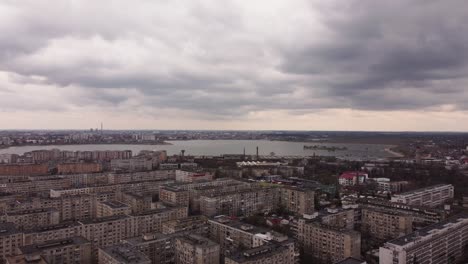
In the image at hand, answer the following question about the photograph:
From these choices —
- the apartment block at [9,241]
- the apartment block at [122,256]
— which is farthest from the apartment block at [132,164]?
the apartment block at [122,256]

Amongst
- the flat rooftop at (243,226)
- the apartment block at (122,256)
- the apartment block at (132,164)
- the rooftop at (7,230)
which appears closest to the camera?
the apartment block at (122,256)

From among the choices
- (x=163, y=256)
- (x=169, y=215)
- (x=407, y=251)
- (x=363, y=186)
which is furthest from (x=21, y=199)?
(x=363, y=186)

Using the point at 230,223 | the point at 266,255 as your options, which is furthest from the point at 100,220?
the point at 266,255

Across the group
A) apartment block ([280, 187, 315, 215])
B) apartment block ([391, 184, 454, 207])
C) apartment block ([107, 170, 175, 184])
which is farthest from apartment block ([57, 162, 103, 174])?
apartment block ([391, 184, 454, 207])

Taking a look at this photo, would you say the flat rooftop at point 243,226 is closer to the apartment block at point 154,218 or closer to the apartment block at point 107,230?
the apartment block at point 154,218

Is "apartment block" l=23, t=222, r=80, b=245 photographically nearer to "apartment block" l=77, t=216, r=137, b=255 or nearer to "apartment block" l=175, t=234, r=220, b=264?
"apartment block" l=77, t=216, r=137, b=255

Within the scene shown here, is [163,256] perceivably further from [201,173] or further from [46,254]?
[201,173]
